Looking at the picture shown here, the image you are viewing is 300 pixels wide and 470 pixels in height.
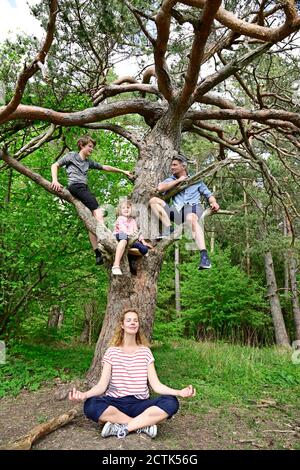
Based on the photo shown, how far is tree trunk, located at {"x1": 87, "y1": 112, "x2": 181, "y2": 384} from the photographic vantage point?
13.9 ft

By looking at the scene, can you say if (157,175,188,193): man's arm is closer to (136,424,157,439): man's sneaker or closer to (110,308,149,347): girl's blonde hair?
(110,308,149,347): girl's blonde hair

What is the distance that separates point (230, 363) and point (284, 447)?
3.17m

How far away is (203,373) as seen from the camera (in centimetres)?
590

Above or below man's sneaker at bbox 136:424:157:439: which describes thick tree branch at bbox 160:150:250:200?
above

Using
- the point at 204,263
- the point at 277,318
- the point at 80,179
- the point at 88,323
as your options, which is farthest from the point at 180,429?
the point at 277,318

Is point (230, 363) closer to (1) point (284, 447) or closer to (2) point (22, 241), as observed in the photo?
(1) point (284, 447)

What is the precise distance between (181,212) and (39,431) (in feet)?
9.59

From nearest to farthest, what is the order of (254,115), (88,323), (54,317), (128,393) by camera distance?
(128,393) → (254,115) → (54,317) → (88,323)

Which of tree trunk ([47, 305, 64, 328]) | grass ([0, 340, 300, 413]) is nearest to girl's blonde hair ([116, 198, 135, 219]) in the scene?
grass ([0, 340, 300, 413])

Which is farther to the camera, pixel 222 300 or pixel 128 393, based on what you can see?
pixel 222 300

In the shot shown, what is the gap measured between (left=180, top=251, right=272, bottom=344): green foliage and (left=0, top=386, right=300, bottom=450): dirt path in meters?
9.28

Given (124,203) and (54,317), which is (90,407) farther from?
(54,317)

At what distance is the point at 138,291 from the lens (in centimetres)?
436
